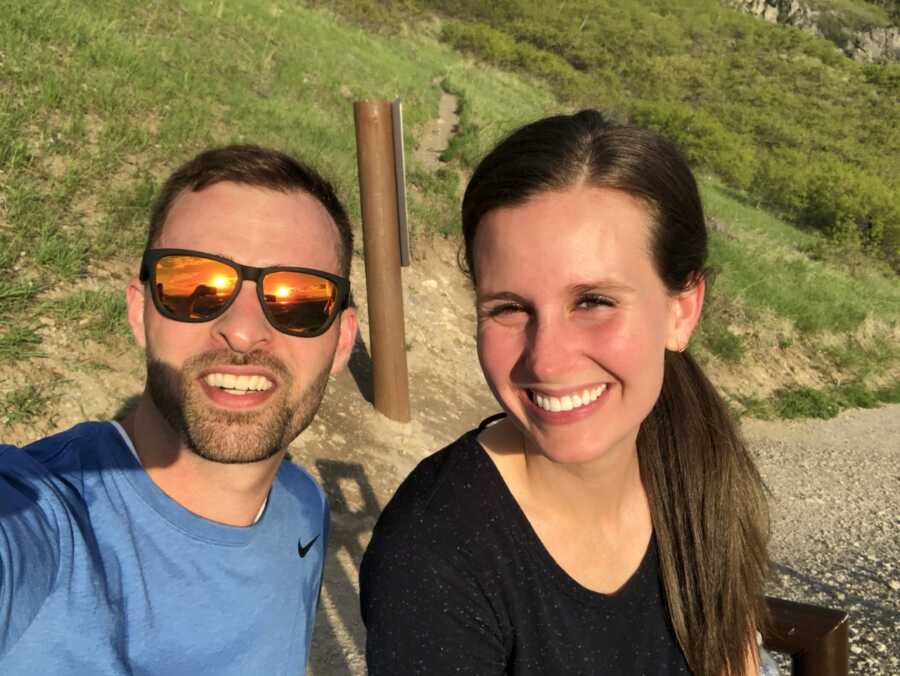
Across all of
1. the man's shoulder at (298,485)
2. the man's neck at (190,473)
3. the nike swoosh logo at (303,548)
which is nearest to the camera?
the man's neck at (190,473)

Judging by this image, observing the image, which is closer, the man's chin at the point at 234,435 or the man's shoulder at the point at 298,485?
the man's chin at the point at 234,435

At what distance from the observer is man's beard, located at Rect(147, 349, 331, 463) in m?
1.67

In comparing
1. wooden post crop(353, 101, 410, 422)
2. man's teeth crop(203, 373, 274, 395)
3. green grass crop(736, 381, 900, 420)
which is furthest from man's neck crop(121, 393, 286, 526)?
green grass crop(736, 381, 900, 420)

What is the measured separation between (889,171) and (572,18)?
66.9 ft

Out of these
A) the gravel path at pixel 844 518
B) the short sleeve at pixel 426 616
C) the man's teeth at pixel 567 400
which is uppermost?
the man's teeth at pixel 567 400

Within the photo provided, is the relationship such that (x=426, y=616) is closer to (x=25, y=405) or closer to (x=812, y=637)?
(x=812, y=637)

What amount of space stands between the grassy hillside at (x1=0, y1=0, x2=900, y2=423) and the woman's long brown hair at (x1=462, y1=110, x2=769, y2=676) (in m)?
0.65

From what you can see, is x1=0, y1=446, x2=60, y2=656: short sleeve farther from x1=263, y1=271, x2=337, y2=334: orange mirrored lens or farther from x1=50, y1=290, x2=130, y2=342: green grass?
x1=50, y1=290, x2=130, y2=342: green grass

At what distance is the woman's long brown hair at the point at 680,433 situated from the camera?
5.07ft

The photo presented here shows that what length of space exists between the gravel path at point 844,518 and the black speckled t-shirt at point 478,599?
2.33 m

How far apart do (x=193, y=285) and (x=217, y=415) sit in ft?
1.06

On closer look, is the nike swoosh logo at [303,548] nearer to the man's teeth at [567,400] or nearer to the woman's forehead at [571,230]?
the man's teeth at [567,400]

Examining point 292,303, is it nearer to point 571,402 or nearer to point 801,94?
point 571,402

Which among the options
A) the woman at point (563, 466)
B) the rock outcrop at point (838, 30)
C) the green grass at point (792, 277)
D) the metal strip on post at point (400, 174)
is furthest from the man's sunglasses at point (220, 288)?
the rock outcrop at point (838, 30)
